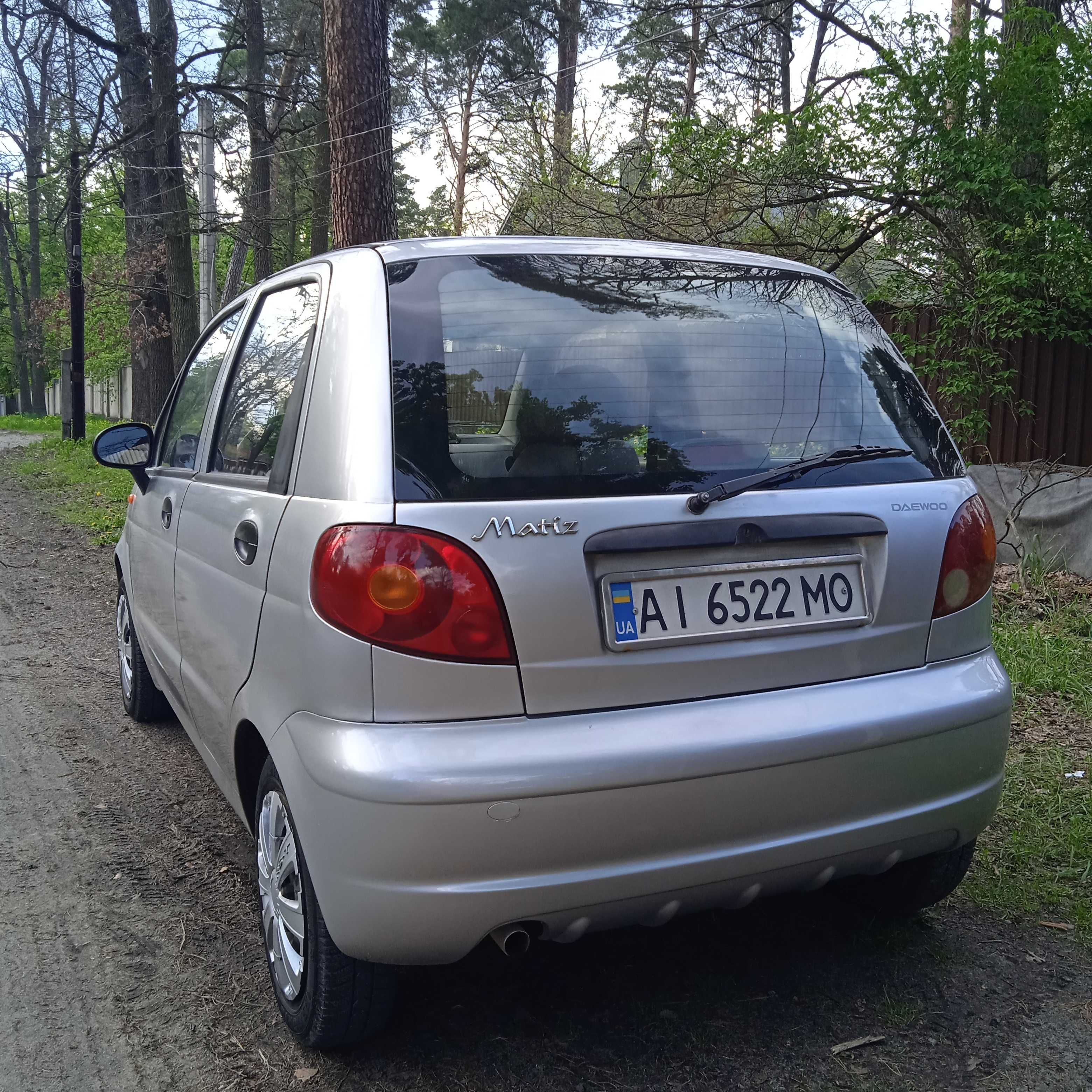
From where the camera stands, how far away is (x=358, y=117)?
339 inches

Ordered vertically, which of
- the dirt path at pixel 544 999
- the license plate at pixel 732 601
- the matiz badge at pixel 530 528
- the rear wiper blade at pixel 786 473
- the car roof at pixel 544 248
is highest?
the car roof at pixel 544 248

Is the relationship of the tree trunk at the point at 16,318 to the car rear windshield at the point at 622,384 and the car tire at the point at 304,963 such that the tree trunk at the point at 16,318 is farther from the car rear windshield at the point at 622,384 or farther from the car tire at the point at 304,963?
the car rear windshield at the point at 622,384

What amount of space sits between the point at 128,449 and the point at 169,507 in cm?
77

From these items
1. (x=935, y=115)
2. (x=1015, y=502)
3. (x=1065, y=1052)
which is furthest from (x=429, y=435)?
(x=935, y=115)

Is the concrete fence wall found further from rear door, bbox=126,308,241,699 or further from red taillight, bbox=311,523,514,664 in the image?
red taillight, bbox=311,523,514,664

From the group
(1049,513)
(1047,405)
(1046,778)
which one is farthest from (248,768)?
(1047,405)

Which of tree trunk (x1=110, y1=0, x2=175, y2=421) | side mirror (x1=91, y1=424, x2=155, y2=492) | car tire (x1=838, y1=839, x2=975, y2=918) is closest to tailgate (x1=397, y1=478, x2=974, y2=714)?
car tire (x1=838, y1=839, x2=975, y2=918)

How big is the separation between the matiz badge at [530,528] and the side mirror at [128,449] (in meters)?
2.50

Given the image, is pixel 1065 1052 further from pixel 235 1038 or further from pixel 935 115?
pixel 935 115

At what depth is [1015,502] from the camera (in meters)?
7.45

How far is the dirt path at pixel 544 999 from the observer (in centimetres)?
232

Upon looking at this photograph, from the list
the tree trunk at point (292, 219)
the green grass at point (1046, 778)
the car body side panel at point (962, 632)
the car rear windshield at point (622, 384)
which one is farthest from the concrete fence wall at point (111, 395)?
the car body side panel at point (962, 632)

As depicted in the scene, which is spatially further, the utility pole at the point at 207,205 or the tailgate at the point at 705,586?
the utility pole at the point at 207,205

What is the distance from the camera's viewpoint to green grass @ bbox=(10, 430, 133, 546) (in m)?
11.4
